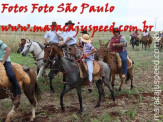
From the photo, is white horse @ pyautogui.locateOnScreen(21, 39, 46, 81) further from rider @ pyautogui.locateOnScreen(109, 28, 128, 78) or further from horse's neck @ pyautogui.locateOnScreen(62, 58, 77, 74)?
rider @ pyautogui.locateOnScreen(109, 28, 128, 78)

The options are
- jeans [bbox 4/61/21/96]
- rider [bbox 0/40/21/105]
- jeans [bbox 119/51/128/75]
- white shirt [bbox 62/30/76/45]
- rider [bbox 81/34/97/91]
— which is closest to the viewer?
rider [bbox 0/40/21/105]

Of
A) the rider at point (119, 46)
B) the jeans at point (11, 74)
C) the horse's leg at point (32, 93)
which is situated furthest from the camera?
the rider at point (119, 46)

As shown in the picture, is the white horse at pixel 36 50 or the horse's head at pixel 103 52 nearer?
the horse's head at pixel 103 52

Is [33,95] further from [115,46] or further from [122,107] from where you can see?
[115,46]

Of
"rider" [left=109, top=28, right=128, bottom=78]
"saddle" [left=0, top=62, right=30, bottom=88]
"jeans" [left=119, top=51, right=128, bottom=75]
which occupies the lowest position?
"saddle" [left=0, top=62, right=30, bottom=88]

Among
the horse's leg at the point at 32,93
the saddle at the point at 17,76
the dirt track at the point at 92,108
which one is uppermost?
the saddle at the point at 17,76

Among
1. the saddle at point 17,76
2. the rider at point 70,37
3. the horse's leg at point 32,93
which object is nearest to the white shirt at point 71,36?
the rider at point 70,37

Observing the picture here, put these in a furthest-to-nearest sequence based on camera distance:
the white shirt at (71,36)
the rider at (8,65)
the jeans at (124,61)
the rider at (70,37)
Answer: the white shirt at (71,36), the rider at (70,37), the jeans at (124,61), the rider at (8,65)

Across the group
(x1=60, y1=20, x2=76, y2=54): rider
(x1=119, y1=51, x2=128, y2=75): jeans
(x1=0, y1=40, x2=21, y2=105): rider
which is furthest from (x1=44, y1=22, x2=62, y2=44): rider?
(x1=0, y1=40, x2=21, y2=105): rider

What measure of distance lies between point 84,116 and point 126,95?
264cm

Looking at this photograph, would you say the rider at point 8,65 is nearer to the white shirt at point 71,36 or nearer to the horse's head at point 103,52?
the horse's head at point 103,52

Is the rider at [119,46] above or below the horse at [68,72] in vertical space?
above

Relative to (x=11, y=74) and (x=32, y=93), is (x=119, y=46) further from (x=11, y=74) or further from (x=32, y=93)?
A: (x=11, y=74)

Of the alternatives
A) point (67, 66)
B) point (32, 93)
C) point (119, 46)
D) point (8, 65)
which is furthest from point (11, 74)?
point (119, 46)
